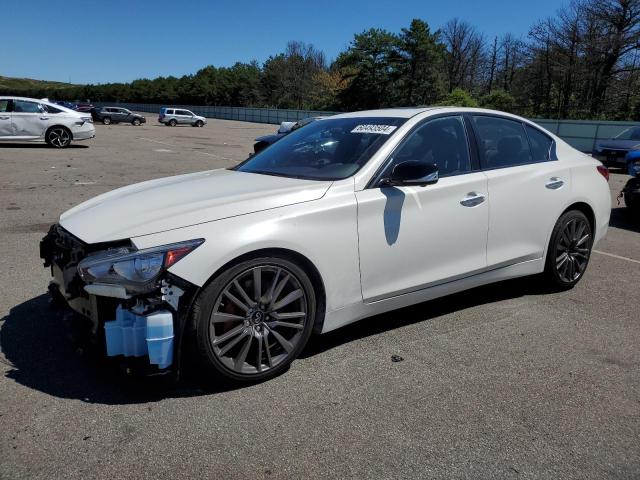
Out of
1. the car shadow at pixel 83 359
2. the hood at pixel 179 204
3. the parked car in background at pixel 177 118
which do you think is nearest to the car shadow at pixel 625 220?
the car shadow at pixel 83 359

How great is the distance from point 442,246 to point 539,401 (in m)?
1.21

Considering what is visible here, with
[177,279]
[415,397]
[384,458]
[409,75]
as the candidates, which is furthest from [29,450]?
[409,75]

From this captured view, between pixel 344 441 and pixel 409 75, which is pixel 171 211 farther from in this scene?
pixel 409 75

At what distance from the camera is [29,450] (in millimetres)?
2547

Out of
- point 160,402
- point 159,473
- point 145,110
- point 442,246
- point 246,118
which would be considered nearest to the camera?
point 159,473

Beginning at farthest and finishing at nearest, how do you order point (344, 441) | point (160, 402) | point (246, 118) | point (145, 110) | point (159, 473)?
point (145, 110) < point (246, 118) < point (160, 402) < point (344, 441) < point (159, 473)

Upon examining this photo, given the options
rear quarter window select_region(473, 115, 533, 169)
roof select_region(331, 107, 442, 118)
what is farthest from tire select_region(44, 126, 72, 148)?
rear quarter window select_region(473, 115, 533, 169)

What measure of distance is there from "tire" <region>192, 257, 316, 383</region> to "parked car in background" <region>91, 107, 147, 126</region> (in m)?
48.4

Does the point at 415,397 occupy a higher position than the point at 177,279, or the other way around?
the point at 177,279

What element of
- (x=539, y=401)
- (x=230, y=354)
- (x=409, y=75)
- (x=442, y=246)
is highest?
(x=409, y=75)

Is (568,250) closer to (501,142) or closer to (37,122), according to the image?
(501,142)

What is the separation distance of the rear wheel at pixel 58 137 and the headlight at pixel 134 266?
18.2 meters

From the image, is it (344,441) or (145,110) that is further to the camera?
(145,110)

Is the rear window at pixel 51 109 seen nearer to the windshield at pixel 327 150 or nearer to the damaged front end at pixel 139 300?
the windshield at pixel 327 150
